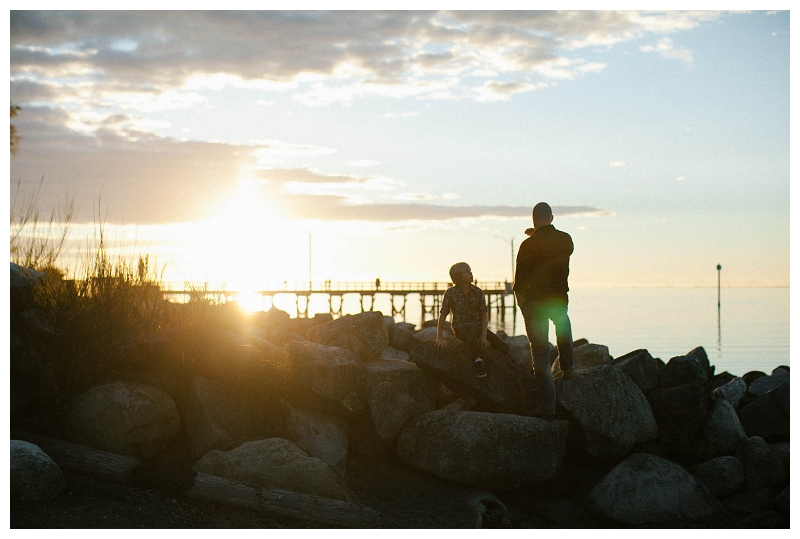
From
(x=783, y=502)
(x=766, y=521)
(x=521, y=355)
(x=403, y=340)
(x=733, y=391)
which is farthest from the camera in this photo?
(x=403, y=340)

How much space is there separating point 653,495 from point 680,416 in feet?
5.33

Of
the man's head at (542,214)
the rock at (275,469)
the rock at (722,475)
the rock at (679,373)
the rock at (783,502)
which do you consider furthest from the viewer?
the rock at (679,373)

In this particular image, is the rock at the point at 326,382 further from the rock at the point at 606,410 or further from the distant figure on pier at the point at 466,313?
the rock at the point at 606,410

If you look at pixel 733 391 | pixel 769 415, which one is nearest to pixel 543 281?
pixel 769 415

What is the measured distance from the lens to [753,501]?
28.2ft

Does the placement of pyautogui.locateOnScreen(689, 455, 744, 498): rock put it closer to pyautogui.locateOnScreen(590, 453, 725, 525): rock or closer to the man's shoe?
pyautogui.locateOnScreen(590, 453, 725, 525): rock

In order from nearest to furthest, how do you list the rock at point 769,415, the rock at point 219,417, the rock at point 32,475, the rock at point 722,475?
the rock at point 32,475
the rock at point 219,417
the rock at point 722,475
the rock at point 769,415

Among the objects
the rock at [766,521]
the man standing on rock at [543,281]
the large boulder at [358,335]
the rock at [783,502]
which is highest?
the man standing on rock at [543,281]

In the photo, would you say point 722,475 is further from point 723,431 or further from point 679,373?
point 679,373

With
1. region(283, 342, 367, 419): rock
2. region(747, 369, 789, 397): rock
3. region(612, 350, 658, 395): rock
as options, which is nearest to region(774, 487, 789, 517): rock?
region(612, 350, 658, 395): rock

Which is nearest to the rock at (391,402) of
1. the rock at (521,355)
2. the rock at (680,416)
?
the rock at (521,355)

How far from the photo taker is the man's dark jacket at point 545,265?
8.53m
